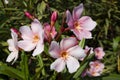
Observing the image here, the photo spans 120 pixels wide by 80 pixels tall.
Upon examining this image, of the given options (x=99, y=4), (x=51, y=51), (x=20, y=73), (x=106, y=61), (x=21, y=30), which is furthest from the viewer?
(x=99, y=4)

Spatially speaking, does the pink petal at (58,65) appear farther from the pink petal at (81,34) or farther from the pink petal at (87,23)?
the pink petal at (87,23)

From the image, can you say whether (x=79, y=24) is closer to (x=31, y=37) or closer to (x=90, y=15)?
(x=31, y=37)

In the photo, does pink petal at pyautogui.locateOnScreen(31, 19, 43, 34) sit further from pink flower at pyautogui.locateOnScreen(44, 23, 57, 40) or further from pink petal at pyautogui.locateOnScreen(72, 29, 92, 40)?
pink petal at pyautogui.locateOnScreen(72, 29, 92, 40)

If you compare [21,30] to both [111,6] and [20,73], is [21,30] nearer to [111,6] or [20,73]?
[20,73]

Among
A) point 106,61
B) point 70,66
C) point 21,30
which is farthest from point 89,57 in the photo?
point 106,61

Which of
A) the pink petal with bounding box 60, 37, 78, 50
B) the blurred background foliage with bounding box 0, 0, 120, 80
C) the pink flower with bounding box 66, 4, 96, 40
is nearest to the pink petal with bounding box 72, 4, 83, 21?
the pink flower with bounding box 66, 4, 96, 40

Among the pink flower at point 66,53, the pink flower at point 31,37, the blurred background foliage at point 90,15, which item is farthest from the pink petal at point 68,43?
the blurred background foliage at point 90,15
